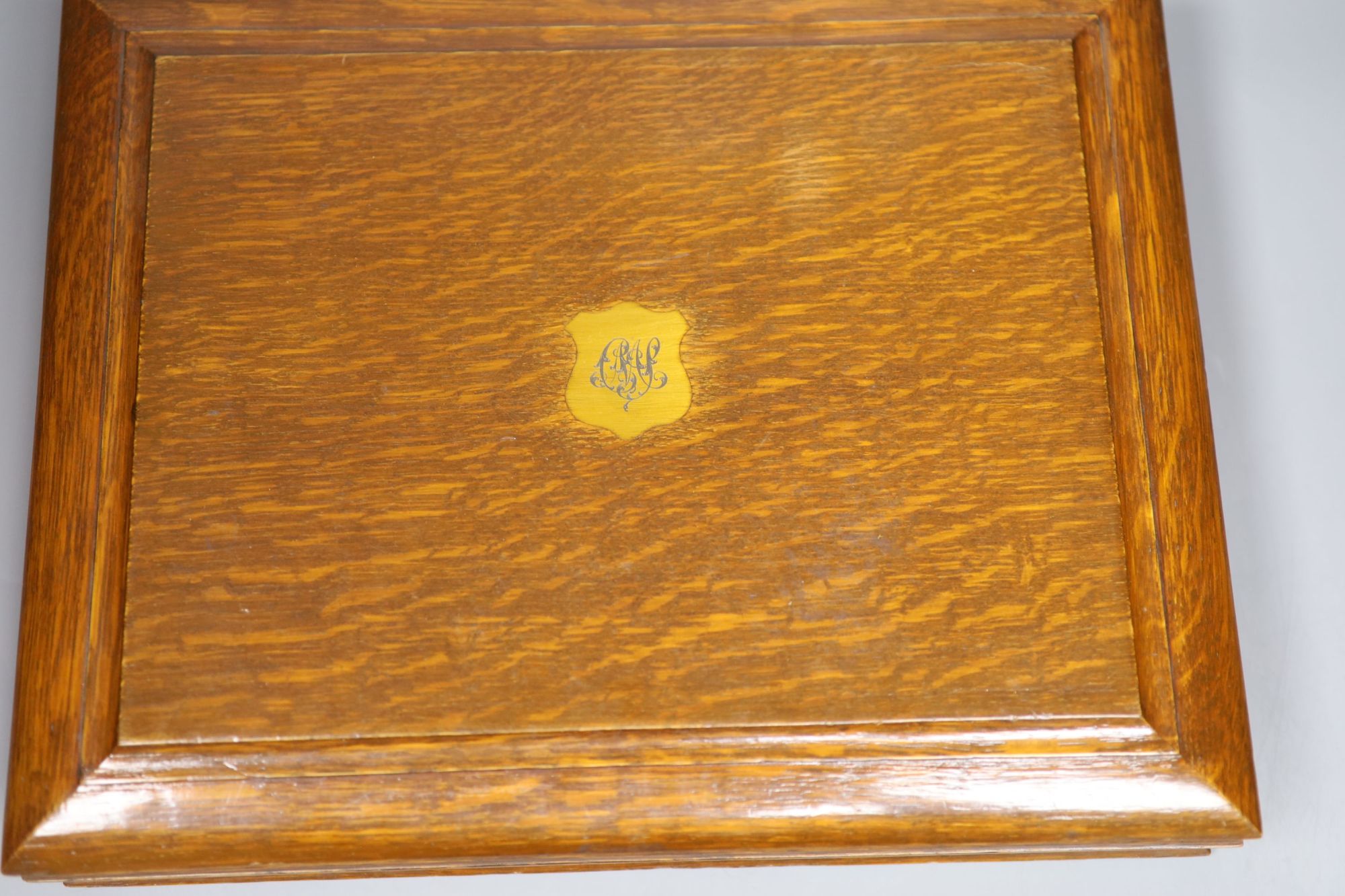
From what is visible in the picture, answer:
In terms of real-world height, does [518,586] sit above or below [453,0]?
below

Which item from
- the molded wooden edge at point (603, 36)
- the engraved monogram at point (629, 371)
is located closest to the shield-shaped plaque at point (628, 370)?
the engraved monogram at point (629, 371)

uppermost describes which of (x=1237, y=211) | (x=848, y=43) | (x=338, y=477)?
(x=848, y=43)

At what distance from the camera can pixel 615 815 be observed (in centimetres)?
60

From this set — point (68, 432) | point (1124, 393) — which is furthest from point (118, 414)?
point (1124, 393)

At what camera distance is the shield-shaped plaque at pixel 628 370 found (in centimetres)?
65

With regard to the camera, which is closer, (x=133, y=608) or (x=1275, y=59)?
(x=133, y=608)

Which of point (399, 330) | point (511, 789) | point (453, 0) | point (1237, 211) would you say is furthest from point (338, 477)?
point (1237, 211)

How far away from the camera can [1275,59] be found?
780 mm

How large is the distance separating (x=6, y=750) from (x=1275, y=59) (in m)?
0.93

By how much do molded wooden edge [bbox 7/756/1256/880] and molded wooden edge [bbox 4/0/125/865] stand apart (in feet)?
0.12

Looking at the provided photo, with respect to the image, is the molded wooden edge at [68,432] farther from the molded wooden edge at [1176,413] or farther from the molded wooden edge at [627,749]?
the molded wooden edge at [1176,413]

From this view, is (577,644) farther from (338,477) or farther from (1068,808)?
(1068,808)

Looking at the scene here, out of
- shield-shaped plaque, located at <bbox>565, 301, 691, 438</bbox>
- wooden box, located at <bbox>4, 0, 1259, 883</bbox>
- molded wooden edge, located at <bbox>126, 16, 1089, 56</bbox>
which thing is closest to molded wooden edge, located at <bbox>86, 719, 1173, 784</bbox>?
wooden box, located at <bbox>4, 0, 1259, 883</bbox>

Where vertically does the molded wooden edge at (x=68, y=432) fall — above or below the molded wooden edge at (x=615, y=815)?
above
